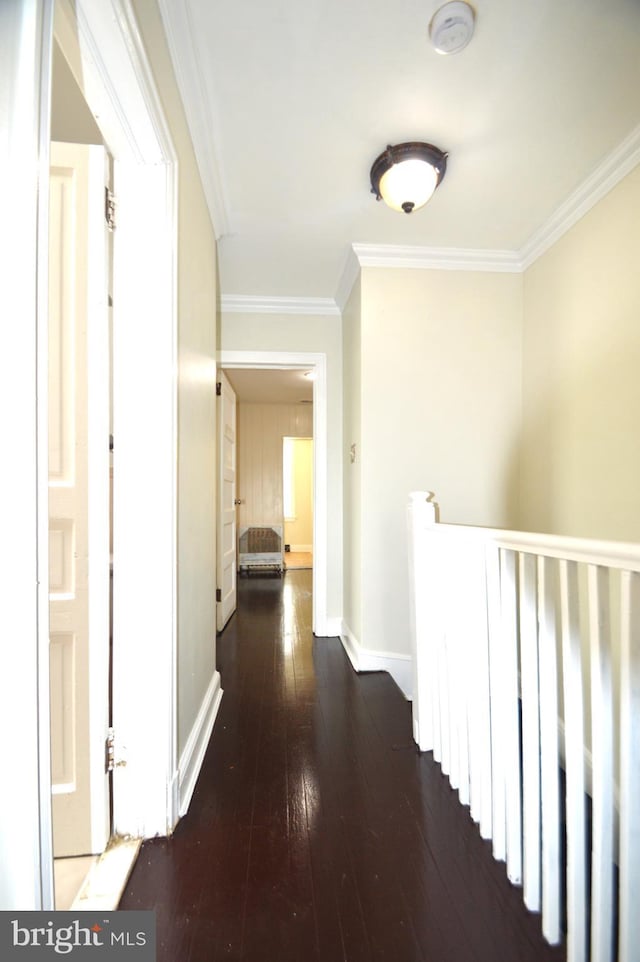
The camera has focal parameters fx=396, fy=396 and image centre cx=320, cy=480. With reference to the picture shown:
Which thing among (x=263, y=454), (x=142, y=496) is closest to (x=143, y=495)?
(x=142, y=496)

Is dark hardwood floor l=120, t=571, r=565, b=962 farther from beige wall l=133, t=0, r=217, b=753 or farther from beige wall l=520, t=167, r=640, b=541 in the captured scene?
beige wall l=520, t=167, r=640, b=541

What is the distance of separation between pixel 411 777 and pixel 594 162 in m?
2.71

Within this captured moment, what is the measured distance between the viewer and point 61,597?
115 cm

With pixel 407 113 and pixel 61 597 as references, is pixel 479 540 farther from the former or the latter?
pixel 407 113

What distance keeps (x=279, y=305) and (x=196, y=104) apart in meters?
1.58

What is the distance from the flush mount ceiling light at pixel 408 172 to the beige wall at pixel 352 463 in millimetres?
740

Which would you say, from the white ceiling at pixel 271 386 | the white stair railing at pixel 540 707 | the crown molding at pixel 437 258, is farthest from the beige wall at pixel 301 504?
the white stair railing at pixel 540 707

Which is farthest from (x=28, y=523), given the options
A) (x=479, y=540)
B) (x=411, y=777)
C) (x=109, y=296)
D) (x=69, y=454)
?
(x=411, y=777)

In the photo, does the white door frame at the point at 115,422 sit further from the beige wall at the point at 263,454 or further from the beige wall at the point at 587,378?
the beige wall at the point at 263,454

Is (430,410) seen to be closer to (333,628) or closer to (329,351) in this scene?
(329,351)

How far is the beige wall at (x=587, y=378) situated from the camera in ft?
5.60

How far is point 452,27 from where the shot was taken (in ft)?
3.98

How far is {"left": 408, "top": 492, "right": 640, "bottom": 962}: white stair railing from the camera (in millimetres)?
729

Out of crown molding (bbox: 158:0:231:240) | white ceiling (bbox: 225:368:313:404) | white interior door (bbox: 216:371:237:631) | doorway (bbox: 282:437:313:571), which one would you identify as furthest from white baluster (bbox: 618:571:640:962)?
doorway (bbox: 282:437:313:571)
